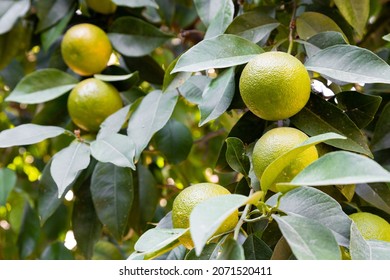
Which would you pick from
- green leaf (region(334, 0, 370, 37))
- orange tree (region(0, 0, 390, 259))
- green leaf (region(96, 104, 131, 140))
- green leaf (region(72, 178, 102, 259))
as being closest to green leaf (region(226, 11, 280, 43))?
orange tree (region(0, 0, 390, 259))

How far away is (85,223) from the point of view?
42.2 inches

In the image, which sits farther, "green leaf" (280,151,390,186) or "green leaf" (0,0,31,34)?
"green leaf" (0,0,31,34)

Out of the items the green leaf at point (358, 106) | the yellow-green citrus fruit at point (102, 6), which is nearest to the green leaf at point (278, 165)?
the green leaf at point (358, 106)

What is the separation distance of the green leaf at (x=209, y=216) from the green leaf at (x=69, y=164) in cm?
29

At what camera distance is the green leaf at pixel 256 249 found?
631 mm

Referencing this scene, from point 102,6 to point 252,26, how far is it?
0.41 meters

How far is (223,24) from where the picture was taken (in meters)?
0.80

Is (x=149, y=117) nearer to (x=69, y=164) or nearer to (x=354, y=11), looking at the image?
(x=69, y=164)

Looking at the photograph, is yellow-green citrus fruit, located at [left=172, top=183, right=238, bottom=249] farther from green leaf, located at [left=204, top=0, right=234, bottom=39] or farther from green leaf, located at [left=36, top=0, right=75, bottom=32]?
green leaf, located at [left=36, top=0, right=75, bottom=32]

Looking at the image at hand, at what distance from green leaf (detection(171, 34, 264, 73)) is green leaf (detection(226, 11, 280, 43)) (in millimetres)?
122

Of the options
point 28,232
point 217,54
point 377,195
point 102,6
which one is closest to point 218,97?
point 217,54

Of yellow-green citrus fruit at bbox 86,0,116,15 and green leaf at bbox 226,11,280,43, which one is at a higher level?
green leaf at bbox 226,11,280,43

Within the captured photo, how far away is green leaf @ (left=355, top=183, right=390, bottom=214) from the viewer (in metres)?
0.76

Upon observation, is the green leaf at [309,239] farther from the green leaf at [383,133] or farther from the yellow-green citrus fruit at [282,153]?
the green leaf at [383,133]
